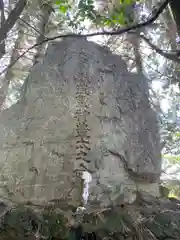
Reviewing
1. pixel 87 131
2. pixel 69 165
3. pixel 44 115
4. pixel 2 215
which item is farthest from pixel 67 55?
pixel 2 215

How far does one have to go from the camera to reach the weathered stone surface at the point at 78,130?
4.04 m

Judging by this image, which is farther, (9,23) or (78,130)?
(9,23)

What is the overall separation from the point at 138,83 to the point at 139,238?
2.90m

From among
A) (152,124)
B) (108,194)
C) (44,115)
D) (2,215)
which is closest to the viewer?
(2,215)

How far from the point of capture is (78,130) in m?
4.21

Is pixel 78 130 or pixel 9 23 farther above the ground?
pixel 9 23

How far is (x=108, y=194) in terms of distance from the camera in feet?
12.6

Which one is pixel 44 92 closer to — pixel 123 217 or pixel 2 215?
pixel 2 215

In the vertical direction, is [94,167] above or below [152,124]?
below

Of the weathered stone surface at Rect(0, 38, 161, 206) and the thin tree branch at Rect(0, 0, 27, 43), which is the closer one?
the weathered stone surface at Rect(0, 38, 161, 206)

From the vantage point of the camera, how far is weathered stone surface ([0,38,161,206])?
13.3 feet

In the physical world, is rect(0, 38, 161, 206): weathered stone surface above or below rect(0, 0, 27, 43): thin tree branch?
below

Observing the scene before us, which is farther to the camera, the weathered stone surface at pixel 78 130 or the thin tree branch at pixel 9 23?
the thin tree branch at pixel 9 23

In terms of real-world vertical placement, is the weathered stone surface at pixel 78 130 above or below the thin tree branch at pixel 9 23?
below
